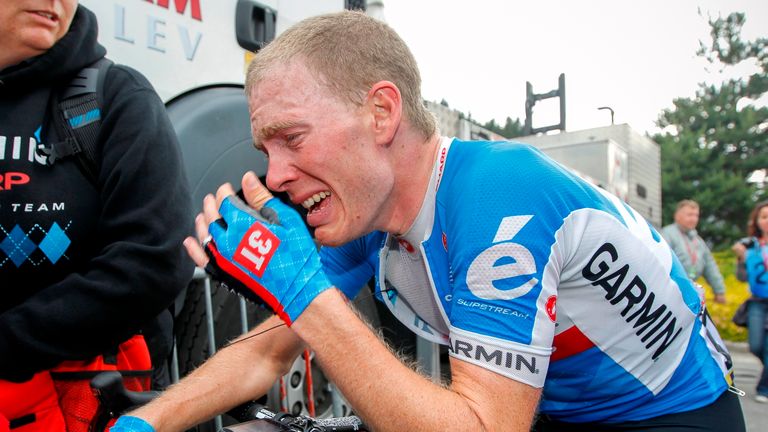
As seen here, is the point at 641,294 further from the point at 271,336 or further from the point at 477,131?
the point at 477,131

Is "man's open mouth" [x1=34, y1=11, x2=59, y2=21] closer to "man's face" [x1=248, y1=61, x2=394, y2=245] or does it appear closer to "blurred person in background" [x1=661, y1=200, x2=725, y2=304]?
"man's face" [x1=248, y1=61, x2=394, y2=245]

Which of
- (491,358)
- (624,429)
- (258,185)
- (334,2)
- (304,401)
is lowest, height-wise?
(304,401)

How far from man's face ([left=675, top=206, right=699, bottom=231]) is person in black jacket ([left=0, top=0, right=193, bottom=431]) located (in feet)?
21.3

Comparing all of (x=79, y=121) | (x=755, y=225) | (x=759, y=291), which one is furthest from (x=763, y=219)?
(x=79, y=121)

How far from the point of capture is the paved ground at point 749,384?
5098 millimetres

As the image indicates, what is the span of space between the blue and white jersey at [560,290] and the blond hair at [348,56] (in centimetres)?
24

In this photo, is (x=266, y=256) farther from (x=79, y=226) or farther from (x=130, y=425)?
(x=79, y=226)

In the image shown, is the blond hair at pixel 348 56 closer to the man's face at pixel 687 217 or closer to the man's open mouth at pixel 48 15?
the man's open mouth at pixel 48 15

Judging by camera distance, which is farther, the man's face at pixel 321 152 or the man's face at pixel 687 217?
the man's face at pixel 687 217

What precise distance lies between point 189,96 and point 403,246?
1299 millimetres

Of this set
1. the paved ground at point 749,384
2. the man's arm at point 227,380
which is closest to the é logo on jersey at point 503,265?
the man's arm at point 227,380

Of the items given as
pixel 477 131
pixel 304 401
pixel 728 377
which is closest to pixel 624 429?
pixel 728 377

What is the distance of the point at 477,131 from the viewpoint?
533 cm

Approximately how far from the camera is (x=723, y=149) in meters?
39.4
